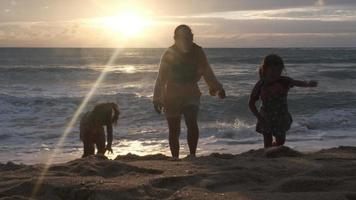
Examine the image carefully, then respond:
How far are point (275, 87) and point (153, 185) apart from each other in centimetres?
231

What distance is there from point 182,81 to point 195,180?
6.49 feet

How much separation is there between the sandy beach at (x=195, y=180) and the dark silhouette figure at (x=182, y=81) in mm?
838

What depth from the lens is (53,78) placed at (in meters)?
29.8

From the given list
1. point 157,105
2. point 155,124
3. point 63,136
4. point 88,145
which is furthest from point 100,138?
point 155,124

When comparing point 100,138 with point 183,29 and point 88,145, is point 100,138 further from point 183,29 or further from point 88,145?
point 183,29

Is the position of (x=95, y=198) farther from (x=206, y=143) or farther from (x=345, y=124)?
(x=345, y=124)

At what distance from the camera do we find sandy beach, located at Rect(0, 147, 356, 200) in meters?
3.48

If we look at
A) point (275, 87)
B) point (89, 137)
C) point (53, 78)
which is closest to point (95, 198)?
point (275, 87)

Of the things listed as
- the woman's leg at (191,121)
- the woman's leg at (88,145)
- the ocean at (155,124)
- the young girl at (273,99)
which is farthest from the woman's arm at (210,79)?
the ocean at (155,124)

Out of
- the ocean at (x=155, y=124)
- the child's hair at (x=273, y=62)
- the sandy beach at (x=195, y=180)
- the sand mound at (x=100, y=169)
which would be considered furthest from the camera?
the ocean at (x=155, y=124)

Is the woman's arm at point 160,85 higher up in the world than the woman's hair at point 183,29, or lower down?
lower down

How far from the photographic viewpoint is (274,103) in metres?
5.65

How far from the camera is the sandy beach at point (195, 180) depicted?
3480 millimetres

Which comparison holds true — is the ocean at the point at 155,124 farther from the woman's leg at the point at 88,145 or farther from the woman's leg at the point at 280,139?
the woman's leg at the point at 280,139
